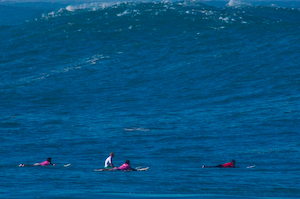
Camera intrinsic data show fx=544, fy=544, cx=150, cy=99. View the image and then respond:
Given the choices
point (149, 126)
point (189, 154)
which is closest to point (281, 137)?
point (189, 154)

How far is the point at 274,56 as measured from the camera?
175 feet

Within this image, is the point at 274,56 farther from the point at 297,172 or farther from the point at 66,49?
the point at 297,172

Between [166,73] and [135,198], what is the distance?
110 feet

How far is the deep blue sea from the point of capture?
79.5 ft

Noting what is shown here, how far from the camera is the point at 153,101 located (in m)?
45.3

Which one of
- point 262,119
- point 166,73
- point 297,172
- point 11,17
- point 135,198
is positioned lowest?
point 135,198

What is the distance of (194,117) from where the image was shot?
39719 millimetres

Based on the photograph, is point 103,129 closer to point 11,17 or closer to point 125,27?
point 125,27

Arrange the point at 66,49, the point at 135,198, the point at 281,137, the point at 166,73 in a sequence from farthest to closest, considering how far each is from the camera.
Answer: the point at 66,49
the point at 166,73
the point at 281,137
the point at 135,198

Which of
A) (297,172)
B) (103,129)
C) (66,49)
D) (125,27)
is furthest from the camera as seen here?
(125,27)

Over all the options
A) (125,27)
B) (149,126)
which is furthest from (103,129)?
(125,27)

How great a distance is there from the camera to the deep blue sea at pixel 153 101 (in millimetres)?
24219

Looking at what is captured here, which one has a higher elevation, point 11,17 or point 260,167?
point 11,17

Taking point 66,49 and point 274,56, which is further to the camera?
point 66,49
